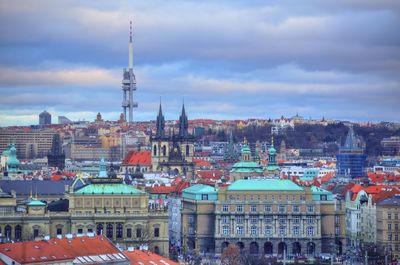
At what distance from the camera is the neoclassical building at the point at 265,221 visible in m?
81.1

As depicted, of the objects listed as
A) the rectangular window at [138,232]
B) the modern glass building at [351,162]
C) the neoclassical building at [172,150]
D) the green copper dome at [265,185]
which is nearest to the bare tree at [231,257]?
the rectangular window at [138,232]

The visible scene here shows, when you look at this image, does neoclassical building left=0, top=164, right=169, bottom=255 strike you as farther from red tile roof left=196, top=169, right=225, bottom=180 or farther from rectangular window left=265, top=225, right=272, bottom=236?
red tile roof left=196, top=169, right=225, bottom=180

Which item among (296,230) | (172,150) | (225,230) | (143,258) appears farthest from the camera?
(172,150)

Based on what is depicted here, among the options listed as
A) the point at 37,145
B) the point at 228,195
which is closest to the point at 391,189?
the point at 228,195

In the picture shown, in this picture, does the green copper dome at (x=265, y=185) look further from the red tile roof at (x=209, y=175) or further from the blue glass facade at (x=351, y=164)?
the blue glass facade at (x=351, y=164)

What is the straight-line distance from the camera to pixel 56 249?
51500mm

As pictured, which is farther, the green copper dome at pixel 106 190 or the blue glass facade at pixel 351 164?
the blue glass facade at pixel 351 164

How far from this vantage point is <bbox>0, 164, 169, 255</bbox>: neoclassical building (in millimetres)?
73250

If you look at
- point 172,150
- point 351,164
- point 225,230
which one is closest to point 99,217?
point 225,230

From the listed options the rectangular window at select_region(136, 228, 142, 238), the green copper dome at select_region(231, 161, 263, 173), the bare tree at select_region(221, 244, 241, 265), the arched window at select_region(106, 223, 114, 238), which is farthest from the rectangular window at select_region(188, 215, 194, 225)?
the green copper dome at select_region(231, 161, 263, 173)

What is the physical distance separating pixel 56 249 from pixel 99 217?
77.7ft

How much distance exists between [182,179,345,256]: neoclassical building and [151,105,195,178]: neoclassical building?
158 ft

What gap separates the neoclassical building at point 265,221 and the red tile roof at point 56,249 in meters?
25.5

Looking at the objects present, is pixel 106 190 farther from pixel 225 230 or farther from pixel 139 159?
pixel 139 159
